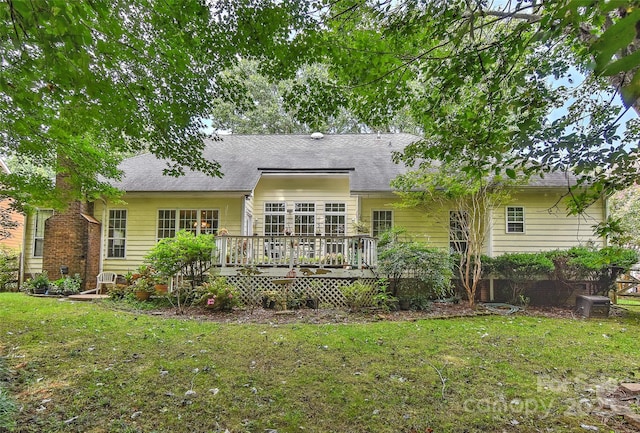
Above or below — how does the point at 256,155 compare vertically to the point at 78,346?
above

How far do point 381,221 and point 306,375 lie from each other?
7.98 m

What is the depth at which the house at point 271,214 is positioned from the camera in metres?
10.7

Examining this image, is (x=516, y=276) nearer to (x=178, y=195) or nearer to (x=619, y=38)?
(x=619, y=38)

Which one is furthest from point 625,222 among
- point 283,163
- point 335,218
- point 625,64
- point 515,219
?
point 625,64

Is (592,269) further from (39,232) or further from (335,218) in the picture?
(39,232)

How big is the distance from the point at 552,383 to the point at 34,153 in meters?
8.95

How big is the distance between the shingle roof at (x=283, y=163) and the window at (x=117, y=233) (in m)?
1.09

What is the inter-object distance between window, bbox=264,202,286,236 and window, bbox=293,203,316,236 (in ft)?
1.61

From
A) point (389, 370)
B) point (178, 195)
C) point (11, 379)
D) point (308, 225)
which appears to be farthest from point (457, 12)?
point (178, 195)

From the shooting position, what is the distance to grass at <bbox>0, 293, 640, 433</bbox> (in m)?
2.95

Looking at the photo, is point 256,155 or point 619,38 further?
point 256,155

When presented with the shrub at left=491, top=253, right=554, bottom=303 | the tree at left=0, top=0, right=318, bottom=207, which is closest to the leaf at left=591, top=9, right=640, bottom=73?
the tree at left=0, top=0, right=318, bottom=207

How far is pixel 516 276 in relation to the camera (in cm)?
925

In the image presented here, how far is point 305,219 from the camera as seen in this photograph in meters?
12.0
